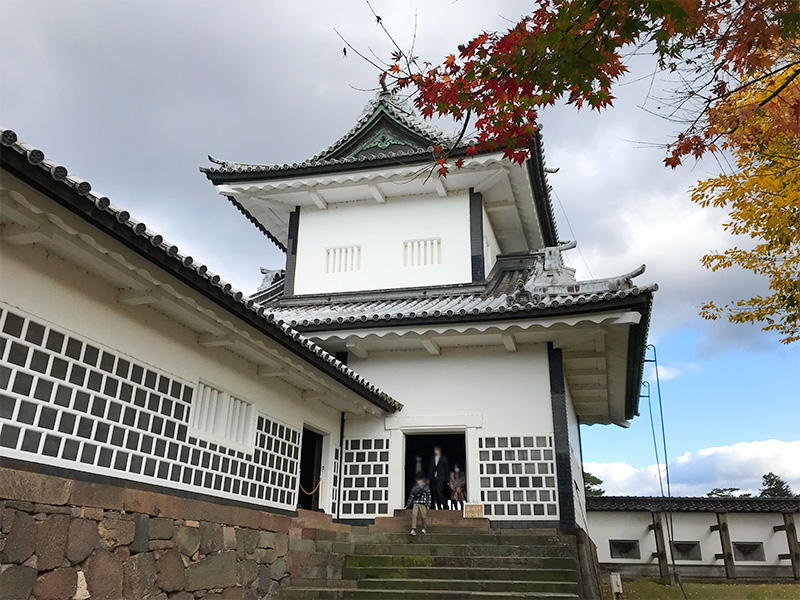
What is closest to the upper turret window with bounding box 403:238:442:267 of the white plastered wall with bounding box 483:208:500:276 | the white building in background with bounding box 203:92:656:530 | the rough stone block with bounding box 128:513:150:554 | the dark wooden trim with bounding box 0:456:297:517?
the white building in background with bounding box 203:92:656:530

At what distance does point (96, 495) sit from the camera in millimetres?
5320

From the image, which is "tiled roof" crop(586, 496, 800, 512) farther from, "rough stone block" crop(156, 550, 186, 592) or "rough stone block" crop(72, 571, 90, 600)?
"rough stone block" crop(72, 571, 90, 600)

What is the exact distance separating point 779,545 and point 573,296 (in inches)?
497

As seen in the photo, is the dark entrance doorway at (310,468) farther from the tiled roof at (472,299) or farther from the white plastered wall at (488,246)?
the white plastered wall at (488,246)

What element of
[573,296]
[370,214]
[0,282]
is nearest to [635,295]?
[573,296]

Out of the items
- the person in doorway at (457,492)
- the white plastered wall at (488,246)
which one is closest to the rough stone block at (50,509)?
the person in doorway at (457,492)

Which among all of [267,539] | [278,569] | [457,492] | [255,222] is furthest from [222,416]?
[255,222]

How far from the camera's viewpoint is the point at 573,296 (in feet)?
32.5

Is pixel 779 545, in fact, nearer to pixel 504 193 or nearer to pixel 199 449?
pixel 504 193

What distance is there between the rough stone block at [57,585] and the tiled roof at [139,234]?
2.61m

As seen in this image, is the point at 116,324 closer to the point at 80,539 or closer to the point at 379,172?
the point at 80,539

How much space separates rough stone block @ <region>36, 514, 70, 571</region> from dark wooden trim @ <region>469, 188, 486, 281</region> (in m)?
9.10

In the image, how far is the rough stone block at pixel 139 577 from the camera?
545cm

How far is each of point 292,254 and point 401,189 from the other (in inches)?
114
